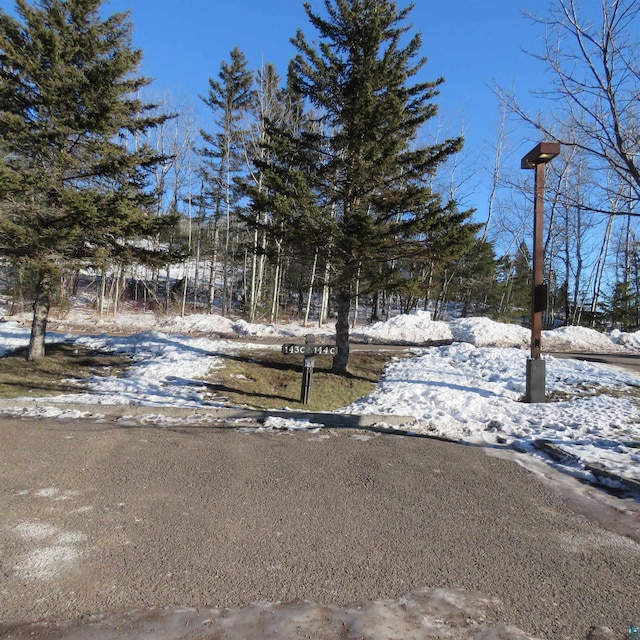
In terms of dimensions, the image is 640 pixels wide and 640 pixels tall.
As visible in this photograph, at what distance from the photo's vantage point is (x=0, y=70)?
1026cm

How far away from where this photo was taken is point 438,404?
342 inches

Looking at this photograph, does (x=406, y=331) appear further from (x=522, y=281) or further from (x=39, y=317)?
(x=522, y=281)

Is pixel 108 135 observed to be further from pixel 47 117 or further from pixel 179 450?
pixel 179 450

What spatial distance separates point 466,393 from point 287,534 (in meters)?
6.83

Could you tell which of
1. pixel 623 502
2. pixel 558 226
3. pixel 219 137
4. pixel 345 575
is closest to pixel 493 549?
pixel 345 575

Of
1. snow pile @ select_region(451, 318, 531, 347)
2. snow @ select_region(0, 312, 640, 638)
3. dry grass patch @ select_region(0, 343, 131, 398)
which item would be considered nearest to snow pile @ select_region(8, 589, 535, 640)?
snow @ select_region(0, 312, 640, 638)

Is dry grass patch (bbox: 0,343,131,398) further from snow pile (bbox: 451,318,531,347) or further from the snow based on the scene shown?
snow pile (bbox: 451,318,531,347)

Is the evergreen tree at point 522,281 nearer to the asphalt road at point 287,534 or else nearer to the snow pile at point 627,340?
the snow pile at point 627,340

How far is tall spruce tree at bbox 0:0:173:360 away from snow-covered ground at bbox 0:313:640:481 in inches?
121

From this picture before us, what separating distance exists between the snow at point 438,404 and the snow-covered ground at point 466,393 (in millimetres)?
22

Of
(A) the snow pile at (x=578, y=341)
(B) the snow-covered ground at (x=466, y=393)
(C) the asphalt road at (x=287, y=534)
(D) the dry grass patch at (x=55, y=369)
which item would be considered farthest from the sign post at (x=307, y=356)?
(A) the snow pile at (x=578, y=341)

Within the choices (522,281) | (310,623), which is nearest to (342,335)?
(310,623)

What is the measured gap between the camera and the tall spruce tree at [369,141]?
401 inches

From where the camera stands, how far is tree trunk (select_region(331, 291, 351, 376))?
36.6ft
